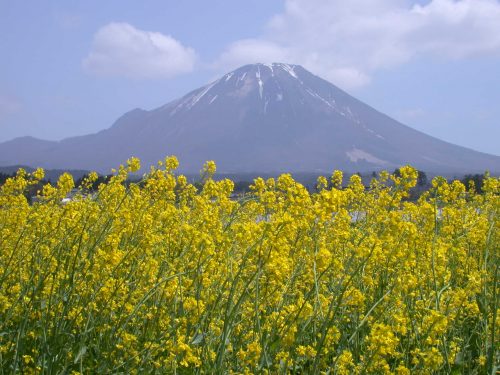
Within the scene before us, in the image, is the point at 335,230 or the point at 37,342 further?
the point at 335,230

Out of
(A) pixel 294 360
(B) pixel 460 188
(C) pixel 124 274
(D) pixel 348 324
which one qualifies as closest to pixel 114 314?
(C) pixel 124 274

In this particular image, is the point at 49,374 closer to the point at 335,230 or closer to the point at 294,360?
the point at 294,360

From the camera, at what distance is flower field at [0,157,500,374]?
268 centimetres

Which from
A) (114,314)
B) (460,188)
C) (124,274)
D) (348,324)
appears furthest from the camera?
(460,188)

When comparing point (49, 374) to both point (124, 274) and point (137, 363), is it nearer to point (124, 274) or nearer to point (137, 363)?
point (137, 363)

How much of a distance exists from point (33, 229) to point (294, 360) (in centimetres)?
194

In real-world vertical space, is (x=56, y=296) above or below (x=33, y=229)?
below

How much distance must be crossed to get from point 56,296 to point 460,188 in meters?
4.64

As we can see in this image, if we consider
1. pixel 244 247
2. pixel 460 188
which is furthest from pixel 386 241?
pixel 460 188

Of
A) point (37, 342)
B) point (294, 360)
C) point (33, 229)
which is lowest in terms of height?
point (37, 342)

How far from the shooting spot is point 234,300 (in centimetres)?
319

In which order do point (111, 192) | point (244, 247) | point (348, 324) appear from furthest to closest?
point (111, 192) < point (348, 324) < point (244, 247)

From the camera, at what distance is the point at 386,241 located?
128 inches

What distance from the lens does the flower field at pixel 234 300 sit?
2.68 meters
